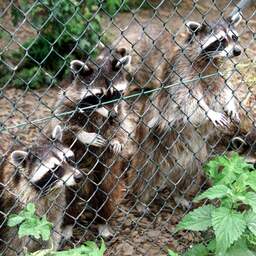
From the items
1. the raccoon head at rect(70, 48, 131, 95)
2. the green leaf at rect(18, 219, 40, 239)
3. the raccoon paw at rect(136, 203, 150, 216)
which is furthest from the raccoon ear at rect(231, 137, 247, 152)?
the green leaf at rect(18, 219, 40, 239)

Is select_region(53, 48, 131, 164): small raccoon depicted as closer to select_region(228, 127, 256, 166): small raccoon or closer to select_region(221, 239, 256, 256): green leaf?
select_region(228, 127, 256, 166): small raccoon

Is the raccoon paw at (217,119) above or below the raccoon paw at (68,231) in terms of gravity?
above

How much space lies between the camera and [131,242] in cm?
512

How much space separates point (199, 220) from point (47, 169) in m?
1.02

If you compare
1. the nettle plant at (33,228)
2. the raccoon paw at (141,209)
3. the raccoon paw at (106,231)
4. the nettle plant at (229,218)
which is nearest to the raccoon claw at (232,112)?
the raccoon paw at (141,209)

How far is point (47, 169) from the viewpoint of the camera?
4250 millimetres

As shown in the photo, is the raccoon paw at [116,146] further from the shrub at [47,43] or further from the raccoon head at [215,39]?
the shrub at [47,43]

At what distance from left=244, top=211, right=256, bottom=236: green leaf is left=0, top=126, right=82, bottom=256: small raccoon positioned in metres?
1.12

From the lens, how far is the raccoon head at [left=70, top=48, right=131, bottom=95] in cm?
473

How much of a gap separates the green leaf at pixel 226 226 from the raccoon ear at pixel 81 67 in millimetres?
1433

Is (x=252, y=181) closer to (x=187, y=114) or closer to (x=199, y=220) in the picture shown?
(x=199, y=220)

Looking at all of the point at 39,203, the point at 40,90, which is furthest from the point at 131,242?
the point at 40,90

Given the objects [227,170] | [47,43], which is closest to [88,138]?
[227,170]

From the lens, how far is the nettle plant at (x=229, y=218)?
12.3 ft
